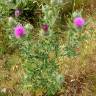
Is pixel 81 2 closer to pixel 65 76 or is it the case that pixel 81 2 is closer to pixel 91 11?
pixel 91 11

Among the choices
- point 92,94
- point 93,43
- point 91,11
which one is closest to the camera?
point 92,94

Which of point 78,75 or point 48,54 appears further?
point 78,75

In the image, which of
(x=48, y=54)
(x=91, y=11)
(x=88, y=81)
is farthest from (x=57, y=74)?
(x=91, y=11)

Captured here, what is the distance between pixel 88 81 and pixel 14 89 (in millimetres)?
762

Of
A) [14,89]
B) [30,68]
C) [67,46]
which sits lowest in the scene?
[14,89]

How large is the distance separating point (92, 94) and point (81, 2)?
1626 millimetres

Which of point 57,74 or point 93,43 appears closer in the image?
point 57,74

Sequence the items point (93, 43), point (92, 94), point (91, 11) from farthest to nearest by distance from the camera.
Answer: point (91, 11) < point (93, 43) < point (92, 94)

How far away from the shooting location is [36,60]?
3410 mm

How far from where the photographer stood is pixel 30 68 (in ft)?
11.4

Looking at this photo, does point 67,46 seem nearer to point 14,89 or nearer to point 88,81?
point 88,81

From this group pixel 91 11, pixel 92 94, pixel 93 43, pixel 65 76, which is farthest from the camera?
pixel 91 11

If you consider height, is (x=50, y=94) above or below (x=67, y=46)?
below

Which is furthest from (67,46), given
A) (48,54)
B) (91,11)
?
(91,11)
